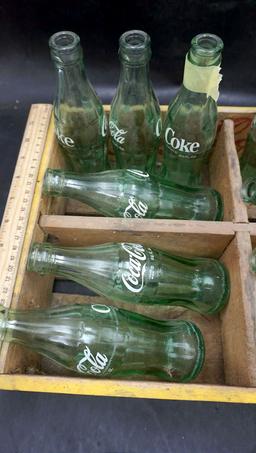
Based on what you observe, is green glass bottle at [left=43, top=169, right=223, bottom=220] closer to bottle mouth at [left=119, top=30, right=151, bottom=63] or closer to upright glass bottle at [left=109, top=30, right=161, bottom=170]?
upright glass bottle at [left=109, top=30, right=161, bottom=170]

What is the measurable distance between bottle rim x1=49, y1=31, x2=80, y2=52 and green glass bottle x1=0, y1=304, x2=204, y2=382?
1.43 feet

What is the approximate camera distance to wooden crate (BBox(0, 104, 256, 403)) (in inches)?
25.6

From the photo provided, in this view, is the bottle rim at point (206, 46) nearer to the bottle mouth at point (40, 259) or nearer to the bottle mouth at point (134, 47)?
the bottle mouth at point (134, 47)

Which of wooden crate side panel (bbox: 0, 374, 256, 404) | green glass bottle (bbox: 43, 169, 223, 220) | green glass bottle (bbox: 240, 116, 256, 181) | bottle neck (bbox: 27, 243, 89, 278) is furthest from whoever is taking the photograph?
green glass bottle (bbox: 240, 116, 256, 181)

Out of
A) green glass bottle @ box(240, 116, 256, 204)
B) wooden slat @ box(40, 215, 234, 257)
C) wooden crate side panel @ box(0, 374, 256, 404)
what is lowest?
wooden crate side panel @ box(0, 374, 256, 404)

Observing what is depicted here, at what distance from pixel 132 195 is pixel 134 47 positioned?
27 cm

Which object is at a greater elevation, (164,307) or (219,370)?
(164,307)

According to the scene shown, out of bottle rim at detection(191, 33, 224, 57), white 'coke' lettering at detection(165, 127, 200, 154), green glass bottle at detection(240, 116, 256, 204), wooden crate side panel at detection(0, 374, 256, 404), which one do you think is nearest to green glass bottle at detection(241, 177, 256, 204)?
green glass bottle at detection(240, 116, 256, 204)

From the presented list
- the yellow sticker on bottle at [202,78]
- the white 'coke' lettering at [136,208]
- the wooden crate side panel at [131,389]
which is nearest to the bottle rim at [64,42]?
the yellow sticker on bottle at [202,78]

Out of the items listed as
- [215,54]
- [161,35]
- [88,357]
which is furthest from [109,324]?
[161,35]

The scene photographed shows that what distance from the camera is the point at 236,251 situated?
2.56ft

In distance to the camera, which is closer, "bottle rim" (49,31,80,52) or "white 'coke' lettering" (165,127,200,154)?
"bottle rim" (49,31,80,52)

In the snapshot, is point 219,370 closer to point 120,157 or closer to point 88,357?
point 88,357

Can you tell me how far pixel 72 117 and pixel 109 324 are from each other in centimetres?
43
